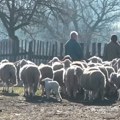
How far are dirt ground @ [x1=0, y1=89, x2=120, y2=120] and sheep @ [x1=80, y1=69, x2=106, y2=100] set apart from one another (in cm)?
44

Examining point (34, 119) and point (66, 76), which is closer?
point (34, 119)

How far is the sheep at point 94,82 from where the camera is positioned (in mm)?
13820

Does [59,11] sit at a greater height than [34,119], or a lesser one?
greater

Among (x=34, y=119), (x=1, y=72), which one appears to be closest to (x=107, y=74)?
(x=1, y=72)

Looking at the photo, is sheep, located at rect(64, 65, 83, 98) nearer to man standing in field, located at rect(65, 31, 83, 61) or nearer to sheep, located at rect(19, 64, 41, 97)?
sheep, located at rect(19, 64, 41, 97)

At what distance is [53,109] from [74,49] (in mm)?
8692

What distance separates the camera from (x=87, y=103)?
43.2ft

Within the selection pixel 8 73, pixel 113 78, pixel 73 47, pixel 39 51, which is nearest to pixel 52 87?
pixel 113 78

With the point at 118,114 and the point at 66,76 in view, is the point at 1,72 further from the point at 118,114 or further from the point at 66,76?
the point at 118,114

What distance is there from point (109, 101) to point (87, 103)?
0.88m

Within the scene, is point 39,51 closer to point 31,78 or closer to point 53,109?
point 31,78

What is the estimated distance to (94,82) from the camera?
13797 millimetres

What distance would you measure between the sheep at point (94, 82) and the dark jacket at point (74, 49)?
18.8 ft

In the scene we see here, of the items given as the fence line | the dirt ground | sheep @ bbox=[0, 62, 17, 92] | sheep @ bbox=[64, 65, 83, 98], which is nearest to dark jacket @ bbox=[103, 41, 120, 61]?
the fence line
